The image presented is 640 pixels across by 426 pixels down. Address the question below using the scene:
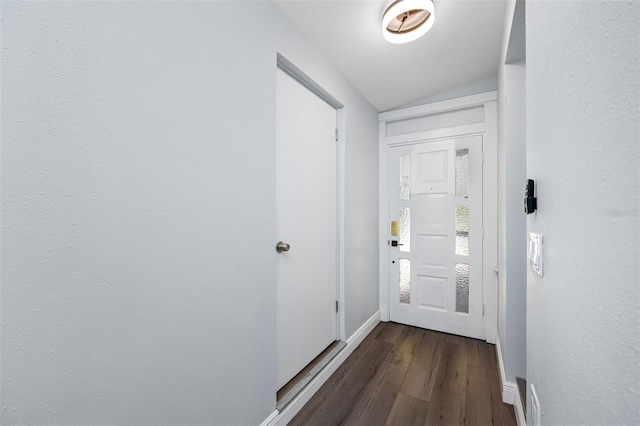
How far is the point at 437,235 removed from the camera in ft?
9.22

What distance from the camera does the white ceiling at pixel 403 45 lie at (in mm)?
1642

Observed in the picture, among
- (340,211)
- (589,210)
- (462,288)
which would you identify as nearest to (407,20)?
(340,211)

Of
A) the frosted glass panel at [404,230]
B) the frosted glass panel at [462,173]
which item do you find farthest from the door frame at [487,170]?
the frosted glass panel at [404,230]

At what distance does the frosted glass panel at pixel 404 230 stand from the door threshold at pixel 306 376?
1.22 m

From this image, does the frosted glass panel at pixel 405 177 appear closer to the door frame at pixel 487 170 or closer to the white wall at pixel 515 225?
the door frame at pixel 487 170

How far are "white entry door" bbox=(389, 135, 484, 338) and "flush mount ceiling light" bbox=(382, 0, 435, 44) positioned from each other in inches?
51.2

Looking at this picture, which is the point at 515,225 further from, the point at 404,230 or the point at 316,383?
the point at 316,383

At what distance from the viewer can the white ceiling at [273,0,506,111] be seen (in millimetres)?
1642

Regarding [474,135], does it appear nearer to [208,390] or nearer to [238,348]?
[238,348]

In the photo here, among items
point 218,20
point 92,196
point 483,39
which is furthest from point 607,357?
point 483,39

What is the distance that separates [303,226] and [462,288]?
72.6 inches

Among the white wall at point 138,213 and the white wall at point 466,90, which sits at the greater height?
the white wall at point 466,90

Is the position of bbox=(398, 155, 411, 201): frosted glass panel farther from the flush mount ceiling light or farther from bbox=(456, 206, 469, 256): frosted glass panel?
the flush mount ceiling light

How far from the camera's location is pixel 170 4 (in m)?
1.02
